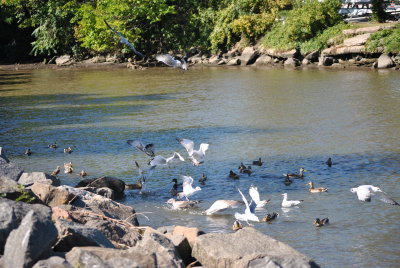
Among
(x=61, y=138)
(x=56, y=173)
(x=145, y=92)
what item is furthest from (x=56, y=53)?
(x=56, y=173)

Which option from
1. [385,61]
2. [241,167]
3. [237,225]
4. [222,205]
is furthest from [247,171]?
[385,61]

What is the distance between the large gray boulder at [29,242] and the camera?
17.2 ft

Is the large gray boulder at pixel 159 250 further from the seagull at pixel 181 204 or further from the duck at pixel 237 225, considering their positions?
the seagull at pixel 181 204

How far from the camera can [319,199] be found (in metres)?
11.0

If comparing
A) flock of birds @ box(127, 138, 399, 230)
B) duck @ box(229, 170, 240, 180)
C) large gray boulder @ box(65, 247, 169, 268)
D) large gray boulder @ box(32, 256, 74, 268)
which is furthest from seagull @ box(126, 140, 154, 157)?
large gray boulder @ box(32, 256, 74, 268)

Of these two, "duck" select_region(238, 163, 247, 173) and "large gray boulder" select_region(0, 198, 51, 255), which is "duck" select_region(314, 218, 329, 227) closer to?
"duck" select_region(238, 163, 247, 173)

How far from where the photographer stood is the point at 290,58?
34.7m

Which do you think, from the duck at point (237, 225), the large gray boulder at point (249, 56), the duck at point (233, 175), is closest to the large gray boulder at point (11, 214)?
the duck at point (237, 225)

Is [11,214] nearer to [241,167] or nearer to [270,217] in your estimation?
[270,217]

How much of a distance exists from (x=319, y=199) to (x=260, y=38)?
28685 millimetres

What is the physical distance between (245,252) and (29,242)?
2.31 m

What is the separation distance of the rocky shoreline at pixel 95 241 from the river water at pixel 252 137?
5.92 feet

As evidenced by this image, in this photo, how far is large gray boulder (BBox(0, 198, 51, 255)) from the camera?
5793 mm

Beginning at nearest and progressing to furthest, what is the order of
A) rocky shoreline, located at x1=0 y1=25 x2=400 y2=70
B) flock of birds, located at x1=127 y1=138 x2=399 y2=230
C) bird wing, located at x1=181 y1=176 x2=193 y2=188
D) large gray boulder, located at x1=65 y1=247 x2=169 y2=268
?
large gray boulder, located at x1=65 y1=247 x2=169 y2=268
flock of birds, located at x1=127 y1=138 x2=399 y2=230
bird wing, located at x1=181 y1=176 x2=193 y2=188
rocky shoreline, located at x1=0 y1=25 x2=400 y2=70
